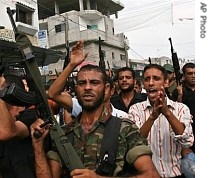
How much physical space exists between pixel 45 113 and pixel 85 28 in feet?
99.1

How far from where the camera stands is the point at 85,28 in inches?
1241

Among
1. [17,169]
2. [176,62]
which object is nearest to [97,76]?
[17,169]

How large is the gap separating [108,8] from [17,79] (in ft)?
117

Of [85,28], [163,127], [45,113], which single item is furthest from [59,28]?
[45,113]

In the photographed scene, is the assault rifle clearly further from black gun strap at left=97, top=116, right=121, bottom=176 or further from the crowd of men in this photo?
black gun strap at left=97, top=116, right=121, bottom=176

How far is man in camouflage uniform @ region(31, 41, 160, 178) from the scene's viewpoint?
1.74 m

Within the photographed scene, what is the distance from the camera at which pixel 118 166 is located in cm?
176

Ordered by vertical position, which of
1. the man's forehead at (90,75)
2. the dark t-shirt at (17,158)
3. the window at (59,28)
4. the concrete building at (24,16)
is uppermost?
the window at (59,28)

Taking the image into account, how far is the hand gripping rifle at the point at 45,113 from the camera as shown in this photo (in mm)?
1737

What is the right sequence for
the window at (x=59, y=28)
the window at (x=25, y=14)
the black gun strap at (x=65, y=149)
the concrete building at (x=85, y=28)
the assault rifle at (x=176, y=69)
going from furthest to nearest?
1. the window at (x=59, y=28)
2. the concrete building at (x=85, y=28)
3. the window at (x=25, y=14)
4. the assault rifle at (x=176, y=69)
5. the black gun strap at (x=65, y=149)

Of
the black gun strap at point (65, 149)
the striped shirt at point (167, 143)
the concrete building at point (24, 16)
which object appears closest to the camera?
the black gun strap at point (65, 149)

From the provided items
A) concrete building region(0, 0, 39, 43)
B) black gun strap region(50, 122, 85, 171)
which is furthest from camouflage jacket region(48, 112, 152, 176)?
concrete building region(0, 0, 39, 43)

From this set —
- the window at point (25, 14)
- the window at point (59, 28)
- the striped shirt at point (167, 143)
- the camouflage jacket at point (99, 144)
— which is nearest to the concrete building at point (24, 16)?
the window at point (25, 14)

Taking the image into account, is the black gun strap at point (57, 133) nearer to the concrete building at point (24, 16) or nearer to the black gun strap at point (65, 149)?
the black gun strap at point (65, 149)
